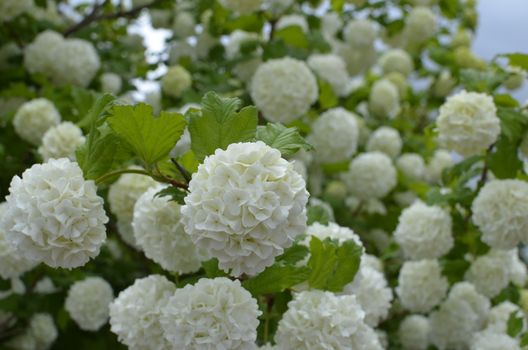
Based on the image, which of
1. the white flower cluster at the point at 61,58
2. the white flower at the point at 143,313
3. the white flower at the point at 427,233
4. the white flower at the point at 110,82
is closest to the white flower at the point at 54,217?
the white flower at the point at 143,313

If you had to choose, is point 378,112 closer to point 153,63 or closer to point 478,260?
point 153,63

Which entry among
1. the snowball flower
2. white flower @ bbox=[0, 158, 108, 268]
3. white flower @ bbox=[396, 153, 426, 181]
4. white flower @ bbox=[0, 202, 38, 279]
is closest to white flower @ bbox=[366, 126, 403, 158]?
white flower @ bbox=[396, 153, 426, 181]

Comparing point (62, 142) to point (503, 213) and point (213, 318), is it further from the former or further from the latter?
point (503, 213)

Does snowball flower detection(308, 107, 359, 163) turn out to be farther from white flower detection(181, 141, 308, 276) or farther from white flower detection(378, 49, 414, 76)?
white flower detection(181, 141, 308, 276)

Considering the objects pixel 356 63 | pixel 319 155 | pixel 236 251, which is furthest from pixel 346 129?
pixel 236 251

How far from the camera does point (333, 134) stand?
2.38 m

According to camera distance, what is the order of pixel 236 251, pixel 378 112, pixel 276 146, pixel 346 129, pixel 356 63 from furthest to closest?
pixel 356 63, pixel 378 112, pixel 346 129, pixel 276 146, pixel 236 251

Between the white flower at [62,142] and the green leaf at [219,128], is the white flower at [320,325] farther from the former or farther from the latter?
the white flower at [62,142]

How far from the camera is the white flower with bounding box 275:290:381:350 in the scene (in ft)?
3.60

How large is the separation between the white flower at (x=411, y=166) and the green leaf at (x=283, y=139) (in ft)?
6.35

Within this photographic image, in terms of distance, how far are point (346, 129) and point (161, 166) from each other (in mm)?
1376

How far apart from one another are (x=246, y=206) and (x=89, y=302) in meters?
1.22

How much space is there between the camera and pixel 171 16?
337 centimetres

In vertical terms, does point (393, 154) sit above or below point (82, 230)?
below
